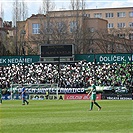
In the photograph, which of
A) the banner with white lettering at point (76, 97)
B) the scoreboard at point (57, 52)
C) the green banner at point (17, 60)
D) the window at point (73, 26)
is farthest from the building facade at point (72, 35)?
the banner with white lettering at point (76, 97)

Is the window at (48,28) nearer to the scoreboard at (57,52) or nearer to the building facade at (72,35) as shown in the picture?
the building facade at (72,35)

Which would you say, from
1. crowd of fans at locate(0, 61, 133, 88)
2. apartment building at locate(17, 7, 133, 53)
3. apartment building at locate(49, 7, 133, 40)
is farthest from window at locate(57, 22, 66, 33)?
apartment building at locate(49, 7, 133, 40)

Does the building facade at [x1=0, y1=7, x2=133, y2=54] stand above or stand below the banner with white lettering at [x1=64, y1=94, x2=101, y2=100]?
above

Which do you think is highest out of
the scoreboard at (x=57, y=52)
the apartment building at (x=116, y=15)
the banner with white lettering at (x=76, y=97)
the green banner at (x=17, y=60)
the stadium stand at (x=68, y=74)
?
the apartment building at (x=116, y=15)

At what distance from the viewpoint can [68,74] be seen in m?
66.8

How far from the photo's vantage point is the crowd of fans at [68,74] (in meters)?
63.8

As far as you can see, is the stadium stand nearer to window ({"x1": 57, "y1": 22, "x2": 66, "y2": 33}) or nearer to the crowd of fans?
the crowd of fans

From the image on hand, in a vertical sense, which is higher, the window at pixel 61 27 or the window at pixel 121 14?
the window at pixel 121 14

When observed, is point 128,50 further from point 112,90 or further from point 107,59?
point 112,90

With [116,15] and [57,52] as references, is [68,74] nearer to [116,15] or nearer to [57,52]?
[57,52]

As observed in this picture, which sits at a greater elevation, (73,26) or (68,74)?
(73,26)

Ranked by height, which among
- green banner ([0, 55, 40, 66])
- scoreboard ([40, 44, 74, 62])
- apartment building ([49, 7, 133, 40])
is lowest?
green banner ([0, 55, 40, 66])

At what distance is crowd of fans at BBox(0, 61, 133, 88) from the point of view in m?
63.8

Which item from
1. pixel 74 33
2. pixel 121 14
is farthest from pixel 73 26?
pixel 121 14
